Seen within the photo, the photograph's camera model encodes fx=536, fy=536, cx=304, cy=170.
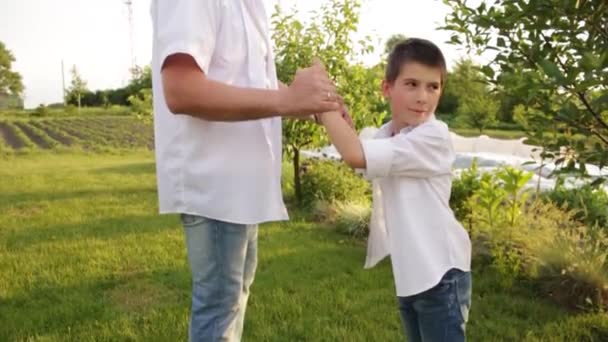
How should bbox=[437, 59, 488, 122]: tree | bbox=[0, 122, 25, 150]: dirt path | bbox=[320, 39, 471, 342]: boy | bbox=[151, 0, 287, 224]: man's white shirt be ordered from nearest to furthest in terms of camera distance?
bbox=[151, 0, 287, 224]: man's white shirt
bbox=[320, 39, 471, 342]: boy
bbox=[0, 122, 25, 150]: dirt path
bbox=[437, 59, 488, 122]: tree

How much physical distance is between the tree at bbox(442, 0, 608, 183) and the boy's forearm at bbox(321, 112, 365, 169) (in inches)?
40.4

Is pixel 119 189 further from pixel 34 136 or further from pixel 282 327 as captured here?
pixel 34 136

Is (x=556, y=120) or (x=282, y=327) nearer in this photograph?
(x=556, y=120)

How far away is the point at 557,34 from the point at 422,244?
62.8 inches

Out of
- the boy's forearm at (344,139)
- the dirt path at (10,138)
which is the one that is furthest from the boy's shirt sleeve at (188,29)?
the dirt path at (10,138)

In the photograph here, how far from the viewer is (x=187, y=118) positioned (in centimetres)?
147

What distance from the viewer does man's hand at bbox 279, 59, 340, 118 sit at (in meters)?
1.37

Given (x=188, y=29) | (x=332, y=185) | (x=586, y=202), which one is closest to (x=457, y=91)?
(x=332, y=185)

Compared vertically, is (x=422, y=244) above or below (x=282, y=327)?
above

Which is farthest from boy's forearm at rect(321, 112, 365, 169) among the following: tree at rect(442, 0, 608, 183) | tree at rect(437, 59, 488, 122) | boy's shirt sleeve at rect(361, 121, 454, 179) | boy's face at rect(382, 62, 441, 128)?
tree at rect(437, 59, 488, 122)

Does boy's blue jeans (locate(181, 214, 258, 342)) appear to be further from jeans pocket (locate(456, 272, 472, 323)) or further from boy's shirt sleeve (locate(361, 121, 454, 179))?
jeans pocket (locate(456, 272, 472, 323))

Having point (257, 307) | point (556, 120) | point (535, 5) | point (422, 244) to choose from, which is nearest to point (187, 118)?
point (422, 244)

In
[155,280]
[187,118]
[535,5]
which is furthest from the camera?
[155,280]

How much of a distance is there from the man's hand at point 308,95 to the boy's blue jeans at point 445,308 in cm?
72
